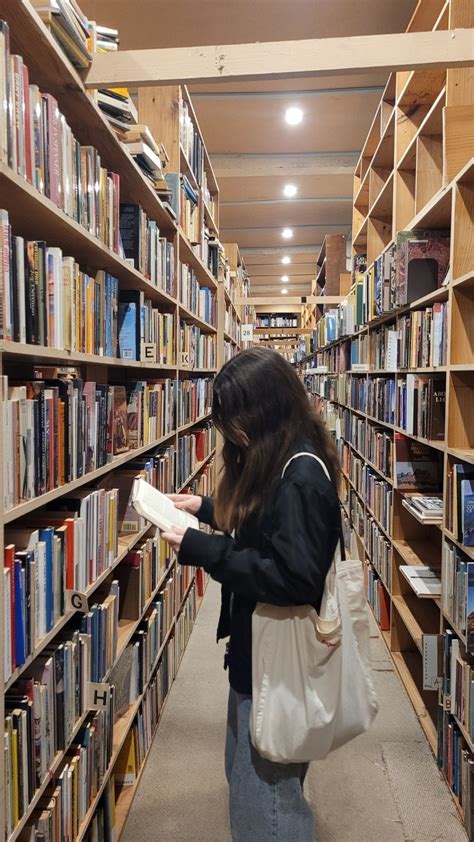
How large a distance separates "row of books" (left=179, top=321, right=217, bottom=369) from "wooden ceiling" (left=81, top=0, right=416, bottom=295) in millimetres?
1689

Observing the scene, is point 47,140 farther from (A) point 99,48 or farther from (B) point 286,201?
(B) point 286,201

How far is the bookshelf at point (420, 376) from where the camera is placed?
6.58 ft

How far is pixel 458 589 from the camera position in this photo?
1955 millimetres

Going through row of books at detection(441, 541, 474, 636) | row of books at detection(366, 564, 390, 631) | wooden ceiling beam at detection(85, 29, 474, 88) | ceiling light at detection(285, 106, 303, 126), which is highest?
ceiling light at detection(285, 106, 303, 126)

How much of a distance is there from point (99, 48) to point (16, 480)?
1.34 metres

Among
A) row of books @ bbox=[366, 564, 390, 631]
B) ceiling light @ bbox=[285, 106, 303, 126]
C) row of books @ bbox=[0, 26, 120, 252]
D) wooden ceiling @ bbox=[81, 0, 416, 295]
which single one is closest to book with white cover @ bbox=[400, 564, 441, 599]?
row of books @ bbox=[366, 564, 390, 631]

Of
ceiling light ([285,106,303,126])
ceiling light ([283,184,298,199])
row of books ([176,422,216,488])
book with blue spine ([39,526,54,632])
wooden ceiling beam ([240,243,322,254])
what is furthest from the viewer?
wooden ceiling beam ([240,243,322,254])

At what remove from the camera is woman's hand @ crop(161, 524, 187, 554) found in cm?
127

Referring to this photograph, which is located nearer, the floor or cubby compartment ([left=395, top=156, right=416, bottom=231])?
the floor

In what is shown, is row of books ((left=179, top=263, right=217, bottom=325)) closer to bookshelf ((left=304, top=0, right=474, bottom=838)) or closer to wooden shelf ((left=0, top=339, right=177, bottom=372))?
bookshelf ((left=304, top=0, right=474, bottom=838))

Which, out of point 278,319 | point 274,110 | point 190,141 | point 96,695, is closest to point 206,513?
point 96,695

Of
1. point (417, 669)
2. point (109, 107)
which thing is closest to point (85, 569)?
point (109, 107)

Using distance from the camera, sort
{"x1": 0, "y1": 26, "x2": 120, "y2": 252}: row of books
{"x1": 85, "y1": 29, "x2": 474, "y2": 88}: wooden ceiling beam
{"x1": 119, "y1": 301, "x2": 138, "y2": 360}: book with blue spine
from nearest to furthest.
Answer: {"x1": 0, "y1": 26, "x2": 120, "y2": 252}: row of books, {"x1": 85, "y1": 29, "x2": 474, "y2": 88}: wooden ceiling beam, {"x1": 119, "y1": 301, "x2": 138, "y2": 360}: book with blue spine

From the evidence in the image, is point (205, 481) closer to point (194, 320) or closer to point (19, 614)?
point (194, 320)
